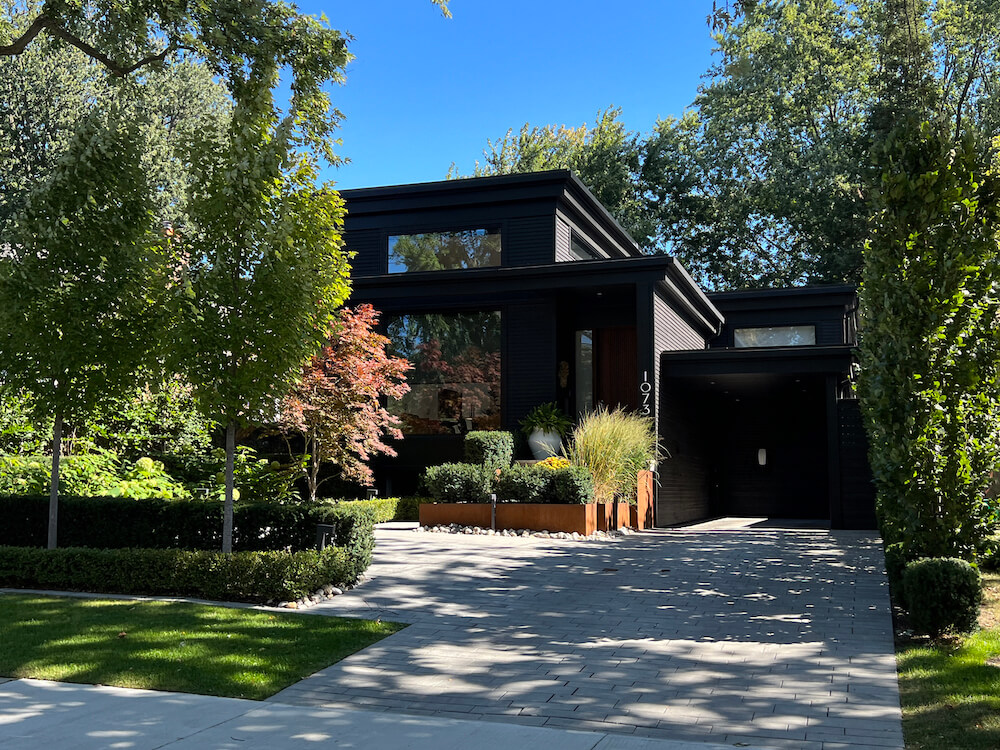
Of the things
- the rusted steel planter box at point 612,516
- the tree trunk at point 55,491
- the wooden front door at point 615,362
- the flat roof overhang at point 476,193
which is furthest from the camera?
the wooden front door at point 615,362

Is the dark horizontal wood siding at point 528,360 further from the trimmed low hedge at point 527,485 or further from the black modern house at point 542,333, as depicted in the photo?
the trimmed low hedge at point 527,485

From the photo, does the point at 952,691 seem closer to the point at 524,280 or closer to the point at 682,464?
the point at 524,280

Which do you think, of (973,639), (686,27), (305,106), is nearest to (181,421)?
(305,106)

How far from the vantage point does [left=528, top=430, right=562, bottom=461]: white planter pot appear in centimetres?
1675

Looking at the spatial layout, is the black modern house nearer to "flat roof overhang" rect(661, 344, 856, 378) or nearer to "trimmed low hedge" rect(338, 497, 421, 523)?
"flat roof overhang" rect(661, 344, 856, 378)

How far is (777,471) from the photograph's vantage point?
23.1 metres

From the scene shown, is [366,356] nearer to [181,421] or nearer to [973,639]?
[181,421]

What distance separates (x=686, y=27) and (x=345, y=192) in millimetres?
13773

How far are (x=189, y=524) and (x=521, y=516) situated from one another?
5.63 meters

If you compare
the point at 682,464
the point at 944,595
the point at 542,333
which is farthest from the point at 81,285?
the point at 682,464

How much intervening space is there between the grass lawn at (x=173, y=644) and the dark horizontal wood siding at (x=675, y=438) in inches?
414

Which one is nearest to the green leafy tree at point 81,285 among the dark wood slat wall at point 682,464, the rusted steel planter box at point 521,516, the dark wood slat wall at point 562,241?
the rusted steel planter box at point 521,516

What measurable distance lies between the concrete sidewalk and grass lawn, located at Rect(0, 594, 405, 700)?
35 cm

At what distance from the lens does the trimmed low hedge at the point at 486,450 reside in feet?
49.9
